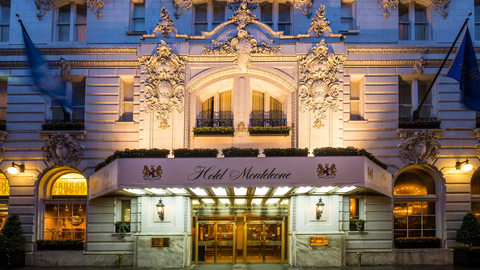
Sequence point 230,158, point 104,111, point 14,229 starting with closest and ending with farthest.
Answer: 1. point 230,158
2. point 14,229
3. point 104,111

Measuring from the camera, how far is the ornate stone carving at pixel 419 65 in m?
23.4

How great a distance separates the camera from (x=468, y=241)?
70.9ft

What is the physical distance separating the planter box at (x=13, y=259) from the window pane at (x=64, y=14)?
1221 centimetres

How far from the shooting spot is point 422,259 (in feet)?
73.8

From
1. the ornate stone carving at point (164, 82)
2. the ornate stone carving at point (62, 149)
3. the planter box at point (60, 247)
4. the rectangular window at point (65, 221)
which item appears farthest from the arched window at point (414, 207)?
the ornate stone carving at point (62, 149)

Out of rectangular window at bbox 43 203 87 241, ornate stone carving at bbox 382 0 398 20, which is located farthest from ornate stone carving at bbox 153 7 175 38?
ornate stone carving at bbox 382 0 398 20

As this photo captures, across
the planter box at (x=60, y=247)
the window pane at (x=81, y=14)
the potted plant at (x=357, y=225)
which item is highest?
the window pane at (x=81, y=14)

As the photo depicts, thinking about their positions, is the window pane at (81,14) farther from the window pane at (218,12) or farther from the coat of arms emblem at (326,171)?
the coat of arms emblem at (326,171)

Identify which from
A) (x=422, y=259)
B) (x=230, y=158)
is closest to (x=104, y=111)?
(x=230, y=158)

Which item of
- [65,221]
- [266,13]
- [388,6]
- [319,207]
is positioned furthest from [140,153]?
[388,6]

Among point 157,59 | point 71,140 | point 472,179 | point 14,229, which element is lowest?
point 14,229

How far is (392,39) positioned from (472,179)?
827 centimetres

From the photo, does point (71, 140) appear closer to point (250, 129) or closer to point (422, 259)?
point (250, 129)

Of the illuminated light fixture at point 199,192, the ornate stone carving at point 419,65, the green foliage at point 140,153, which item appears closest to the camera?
the green foliage at point 140,153
